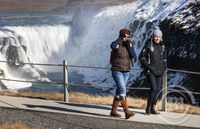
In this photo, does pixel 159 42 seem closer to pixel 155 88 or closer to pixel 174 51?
pixel 155 88

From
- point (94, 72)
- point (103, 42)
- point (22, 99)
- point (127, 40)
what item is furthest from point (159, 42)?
point (103, 42)

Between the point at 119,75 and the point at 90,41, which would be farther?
the point at 90,41

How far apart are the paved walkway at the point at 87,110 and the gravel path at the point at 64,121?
11.8 inches

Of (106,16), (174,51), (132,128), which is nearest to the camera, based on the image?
(132,128)

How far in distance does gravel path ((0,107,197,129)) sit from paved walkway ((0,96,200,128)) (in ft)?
0.99

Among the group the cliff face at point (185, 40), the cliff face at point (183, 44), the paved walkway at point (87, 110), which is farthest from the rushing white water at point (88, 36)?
the paved walkway at point (87, 110)

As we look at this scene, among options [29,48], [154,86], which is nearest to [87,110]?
[154,86]

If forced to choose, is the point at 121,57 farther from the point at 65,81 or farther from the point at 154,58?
the point at 65,81

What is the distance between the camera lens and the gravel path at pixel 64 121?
11.7 meters

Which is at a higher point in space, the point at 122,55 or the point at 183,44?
the point at 183,44

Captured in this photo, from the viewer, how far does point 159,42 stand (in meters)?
12.0

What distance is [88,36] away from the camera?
53375 mm

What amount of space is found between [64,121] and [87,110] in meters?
1.27

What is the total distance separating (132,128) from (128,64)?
4.82 ft
